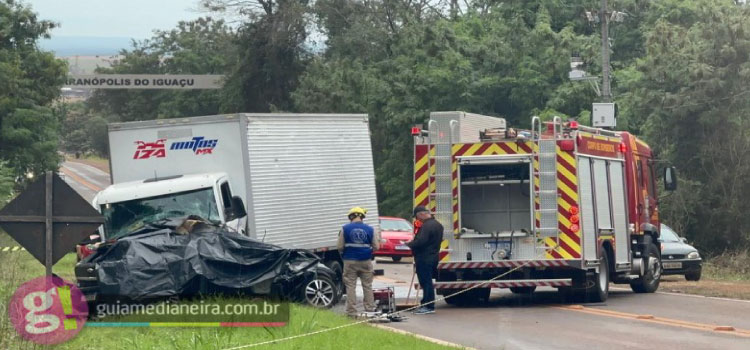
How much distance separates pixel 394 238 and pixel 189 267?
21.2 metres

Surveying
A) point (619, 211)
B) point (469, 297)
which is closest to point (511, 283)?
point (469, 297)

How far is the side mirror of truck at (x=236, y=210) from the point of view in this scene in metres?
19.7

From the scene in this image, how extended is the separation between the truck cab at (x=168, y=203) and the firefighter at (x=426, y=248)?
289 centimetres

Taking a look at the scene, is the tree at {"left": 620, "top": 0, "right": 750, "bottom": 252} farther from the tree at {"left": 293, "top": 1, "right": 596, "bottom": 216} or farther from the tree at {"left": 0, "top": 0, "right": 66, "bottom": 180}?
the tree at {"left": 0, "top": 0, "right": 66, "bottom": 180}

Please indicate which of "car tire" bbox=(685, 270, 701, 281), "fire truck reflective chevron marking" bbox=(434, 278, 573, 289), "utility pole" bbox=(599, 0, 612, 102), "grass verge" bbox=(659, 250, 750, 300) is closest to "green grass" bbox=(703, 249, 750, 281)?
"grass verge" bbox=(659, 250, 750, 300)

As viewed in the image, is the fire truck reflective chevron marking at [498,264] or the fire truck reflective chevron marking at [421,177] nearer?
the fire truck reflective chevron marking at [498,264]

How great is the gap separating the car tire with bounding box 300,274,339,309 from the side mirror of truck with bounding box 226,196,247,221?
81.1 inches

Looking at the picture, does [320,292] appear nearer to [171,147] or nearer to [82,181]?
[171,147]

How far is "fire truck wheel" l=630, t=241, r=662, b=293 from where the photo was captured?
23281 millimetres

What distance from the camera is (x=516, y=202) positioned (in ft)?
65.9

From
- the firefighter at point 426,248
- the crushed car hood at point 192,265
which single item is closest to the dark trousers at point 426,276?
the firefighter at point 426,248

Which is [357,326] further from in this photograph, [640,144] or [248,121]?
[640,144]

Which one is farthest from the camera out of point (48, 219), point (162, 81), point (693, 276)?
point (162, 81)

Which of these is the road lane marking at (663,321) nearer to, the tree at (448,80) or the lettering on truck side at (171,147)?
the lettering on truck side at (171,147)
